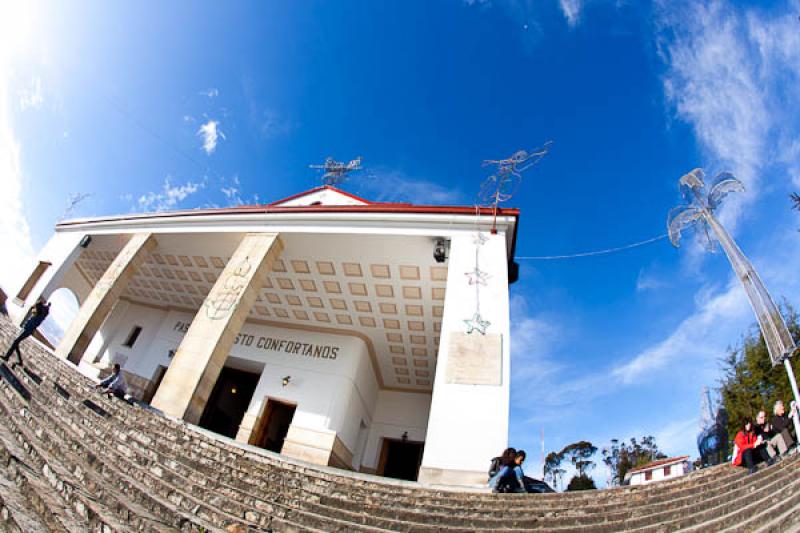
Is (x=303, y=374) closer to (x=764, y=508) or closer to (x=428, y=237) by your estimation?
(x=428, y=237)

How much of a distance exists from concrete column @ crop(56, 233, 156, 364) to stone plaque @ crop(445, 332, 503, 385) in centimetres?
1045

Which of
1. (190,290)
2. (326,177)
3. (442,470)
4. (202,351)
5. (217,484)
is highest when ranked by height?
(326,177)

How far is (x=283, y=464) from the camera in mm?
4883

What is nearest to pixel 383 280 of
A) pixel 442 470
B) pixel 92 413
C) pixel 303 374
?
pixel 303 374

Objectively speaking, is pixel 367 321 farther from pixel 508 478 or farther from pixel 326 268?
pixel 508 478

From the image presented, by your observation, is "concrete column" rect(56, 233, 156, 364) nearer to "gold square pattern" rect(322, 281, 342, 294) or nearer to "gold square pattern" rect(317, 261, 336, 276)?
"gold square pattern" rect(317, 261, 336, 276)

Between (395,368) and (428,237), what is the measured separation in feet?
24.7

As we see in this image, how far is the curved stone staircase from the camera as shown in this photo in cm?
241

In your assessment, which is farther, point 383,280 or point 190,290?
point 190,290

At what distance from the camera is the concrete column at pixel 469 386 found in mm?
5523

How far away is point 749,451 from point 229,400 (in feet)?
51.0

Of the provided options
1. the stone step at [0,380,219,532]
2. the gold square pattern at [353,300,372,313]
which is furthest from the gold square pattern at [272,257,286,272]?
the stone step at [0,380,219,532]

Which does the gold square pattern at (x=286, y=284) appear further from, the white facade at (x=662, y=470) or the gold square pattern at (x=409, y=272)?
the white facade at (x=662, y=470)

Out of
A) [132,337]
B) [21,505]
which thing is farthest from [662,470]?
[132,337]
